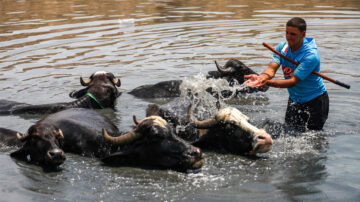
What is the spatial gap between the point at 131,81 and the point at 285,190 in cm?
762

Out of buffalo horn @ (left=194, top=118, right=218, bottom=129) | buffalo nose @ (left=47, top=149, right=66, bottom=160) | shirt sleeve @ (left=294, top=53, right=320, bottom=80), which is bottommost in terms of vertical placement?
buffalo nose @ (left=47, top=149, right=66, bottom=160)

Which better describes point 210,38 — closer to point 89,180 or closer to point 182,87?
point 182,87

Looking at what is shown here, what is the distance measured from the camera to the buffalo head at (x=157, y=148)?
6.98 m

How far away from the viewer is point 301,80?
9.04 metres

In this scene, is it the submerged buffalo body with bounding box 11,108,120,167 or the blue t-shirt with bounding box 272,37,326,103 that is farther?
the blue t-shirt with bounding box 272,37,326,103

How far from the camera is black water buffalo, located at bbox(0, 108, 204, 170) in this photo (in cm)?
701

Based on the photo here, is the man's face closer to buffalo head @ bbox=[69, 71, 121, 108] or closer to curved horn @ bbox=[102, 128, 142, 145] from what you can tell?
curved horn @ bbox=[102, 128, 142, 145]

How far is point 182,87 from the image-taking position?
939 centimetres

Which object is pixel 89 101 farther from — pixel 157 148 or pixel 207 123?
pixel 157 148

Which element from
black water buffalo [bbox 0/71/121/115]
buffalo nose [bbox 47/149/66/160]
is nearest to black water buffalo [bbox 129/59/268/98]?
black water buffalo [bbox 0/71/121/115]

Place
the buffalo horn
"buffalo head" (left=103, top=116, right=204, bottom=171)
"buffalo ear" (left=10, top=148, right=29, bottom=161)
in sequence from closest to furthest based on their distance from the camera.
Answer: "buffalo head" (left=103, top=116, right=204, bottom=171), "buffalo ear" (left=10, top=148, right=29, bottom=161), the buffalo horn

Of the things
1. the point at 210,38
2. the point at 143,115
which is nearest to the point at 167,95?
the point at 143,115

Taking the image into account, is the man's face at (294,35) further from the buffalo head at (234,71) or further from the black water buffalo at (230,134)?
the buffalo head at (234,71)

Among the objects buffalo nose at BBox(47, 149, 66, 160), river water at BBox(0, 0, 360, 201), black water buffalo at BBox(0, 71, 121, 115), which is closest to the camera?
river water at BBox(0, 0, 360, 201)
